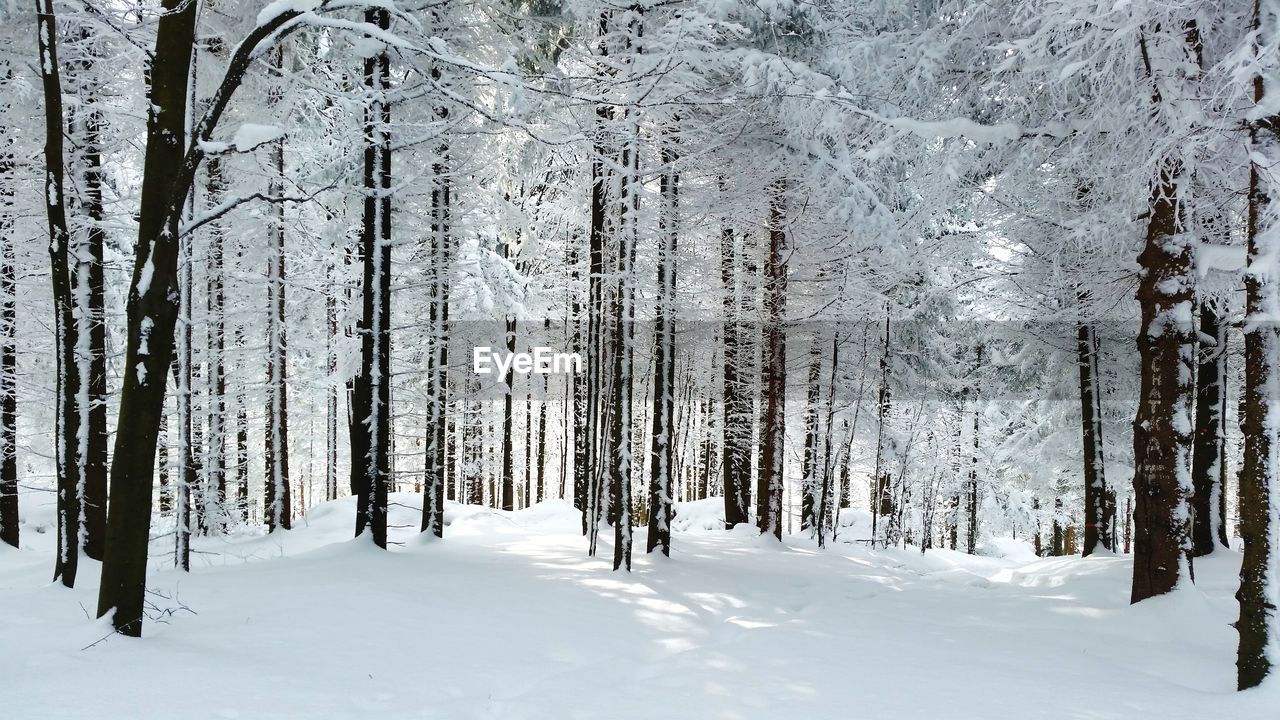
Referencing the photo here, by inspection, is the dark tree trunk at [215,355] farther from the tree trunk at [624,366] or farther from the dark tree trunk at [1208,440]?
the dark tree trunk at [1208,440]

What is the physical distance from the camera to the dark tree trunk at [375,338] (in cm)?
998

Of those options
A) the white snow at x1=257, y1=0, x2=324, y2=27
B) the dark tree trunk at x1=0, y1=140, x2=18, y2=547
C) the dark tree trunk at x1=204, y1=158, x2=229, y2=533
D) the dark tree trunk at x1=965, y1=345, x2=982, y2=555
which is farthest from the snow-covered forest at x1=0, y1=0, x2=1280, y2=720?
the dark tree trunk at x1=965, y1=345, x2=982, y2=555

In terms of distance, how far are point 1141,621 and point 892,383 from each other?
37.6 ft

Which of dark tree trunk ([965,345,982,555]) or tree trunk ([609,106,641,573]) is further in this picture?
dark tree trunk ([965,345,982,555])

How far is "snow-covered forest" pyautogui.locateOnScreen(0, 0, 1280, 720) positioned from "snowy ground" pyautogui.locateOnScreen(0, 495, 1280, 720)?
5cm

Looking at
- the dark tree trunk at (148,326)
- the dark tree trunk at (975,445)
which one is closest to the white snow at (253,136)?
the dark tree trunk at (148,326)

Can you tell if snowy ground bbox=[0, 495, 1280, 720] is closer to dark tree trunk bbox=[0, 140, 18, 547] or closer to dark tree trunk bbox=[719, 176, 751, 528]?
dark tree trunk bbox=[0, 140, 18, 547]

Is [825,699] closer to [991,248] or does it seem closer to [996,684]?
[996,684]

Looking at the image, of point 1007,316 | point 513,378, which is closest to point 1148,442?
point 1007,316

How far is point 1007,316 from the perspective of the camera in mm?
15414

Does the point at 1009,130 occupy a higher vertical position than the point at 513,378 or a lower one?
higher

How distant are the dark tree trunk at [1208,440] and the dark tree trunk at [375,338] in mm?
12337

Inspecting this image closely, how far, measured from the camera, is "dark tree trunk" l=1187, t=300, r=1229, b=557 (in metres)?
10.8

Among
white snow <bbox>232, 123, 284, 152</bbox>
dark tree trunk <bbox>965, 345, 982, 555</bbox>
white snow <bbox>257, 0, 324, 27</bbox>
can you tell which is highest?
white snow <bbox>257, 0, 324, 27</bbox>
